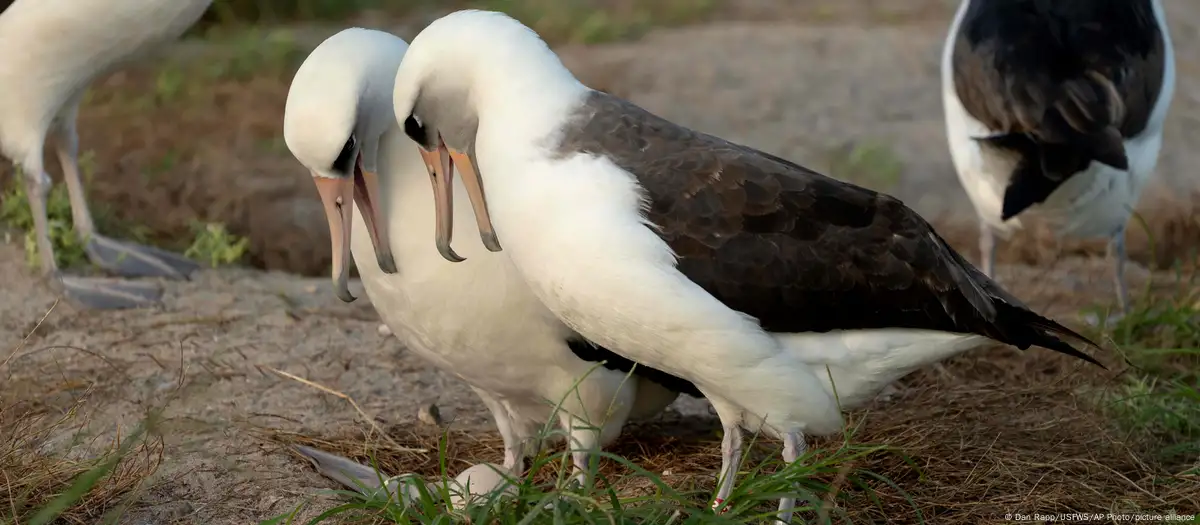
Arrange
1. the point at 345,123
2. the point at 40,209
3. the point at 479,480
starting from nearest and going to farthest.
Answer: the point at 345,123 < the point at 479,480 < the point at 40,209

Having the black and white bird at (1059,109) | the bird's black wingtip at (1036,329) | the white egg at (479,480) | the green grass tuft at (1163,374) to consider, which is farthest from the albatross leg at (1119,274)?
the white egg at (479,480)

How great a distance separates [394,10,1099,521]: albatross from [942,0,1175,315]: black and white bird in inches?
57.1

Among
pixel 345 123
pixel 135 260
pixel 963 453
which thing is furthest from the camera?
pixel 135 260

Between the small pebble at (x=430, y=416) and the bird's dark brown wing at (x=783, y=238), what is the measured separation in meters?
1.41

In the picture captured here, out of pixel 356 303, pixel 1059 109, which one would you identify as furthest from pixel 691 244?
pixel 356 303

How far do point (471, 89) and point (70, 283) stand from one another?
271cm

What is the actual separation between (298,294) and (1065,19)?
10.3 ft

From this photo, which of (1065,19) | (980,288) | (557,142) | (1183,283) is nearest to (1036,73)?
(1065,19)

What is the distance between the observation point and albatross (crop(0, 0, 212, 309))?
532cm

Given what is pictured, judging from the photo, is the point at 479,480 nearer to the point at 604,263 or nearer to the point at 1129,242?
the point at 604,263

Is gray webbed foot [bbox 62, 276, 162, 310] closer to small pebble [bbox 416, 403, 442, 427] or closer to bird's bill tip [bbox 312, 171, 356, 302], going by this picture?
small pebble [bbox 416, 403, 442, 427]

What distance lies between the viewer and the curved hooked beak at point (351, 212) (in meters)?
3.61

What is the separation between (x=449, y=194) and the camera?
11.5ft

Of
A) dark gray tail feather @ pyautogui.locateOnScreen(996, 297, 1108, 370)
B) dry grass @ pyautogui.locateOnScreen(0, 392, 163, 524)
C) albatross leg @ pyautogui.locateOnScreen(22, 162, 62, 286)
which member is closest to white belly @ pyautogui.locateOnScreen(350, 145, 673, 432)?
dry grass @ pyautogui.locateOnScreen(0, 392, 163, 524)
